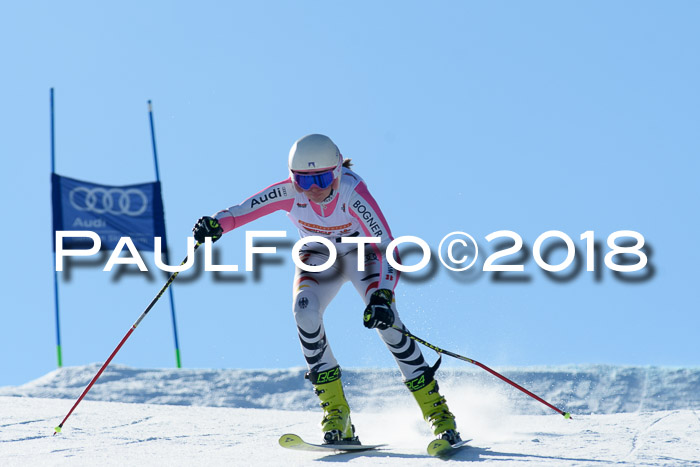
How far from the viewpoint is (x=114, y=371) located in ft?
39.7

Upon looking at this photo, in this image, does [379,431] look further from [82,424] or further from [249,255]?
[82,424]

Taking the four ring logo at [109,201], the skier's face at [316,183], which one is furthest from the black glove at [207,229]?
the four ring logo at [109,201]

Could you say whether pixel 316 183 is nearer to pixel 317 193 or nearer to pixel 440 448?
pixel 317 193

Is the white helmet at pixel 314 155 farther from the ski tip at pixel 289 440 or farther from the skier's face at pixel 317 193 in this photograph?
the ski tip at pixel 289 440

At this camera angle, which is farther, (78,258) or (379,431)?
(78,258)

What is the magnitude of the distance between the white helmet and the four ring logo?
10.1 meters

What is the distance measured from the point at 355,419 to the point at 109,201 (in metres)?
8.70

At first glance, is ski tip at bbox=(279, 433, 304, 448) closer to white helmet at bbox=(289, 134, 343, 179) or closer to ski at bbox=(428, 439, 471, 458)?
ski at bbox=(428, 439, 471, 458)

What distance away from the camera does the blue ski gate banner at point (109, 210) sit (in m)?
14.8

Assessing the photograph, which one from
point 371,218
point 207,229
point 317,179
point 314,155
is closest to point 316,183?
point 317,179

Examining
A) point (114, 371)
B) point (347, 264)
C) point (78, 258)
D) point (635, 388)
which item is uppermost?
point (78, 258)

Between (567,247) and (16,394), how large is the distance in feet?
23.6

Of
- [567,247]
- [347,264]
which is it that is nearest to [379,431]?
[347,264]

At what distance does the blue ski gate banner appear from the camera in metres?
14.8
